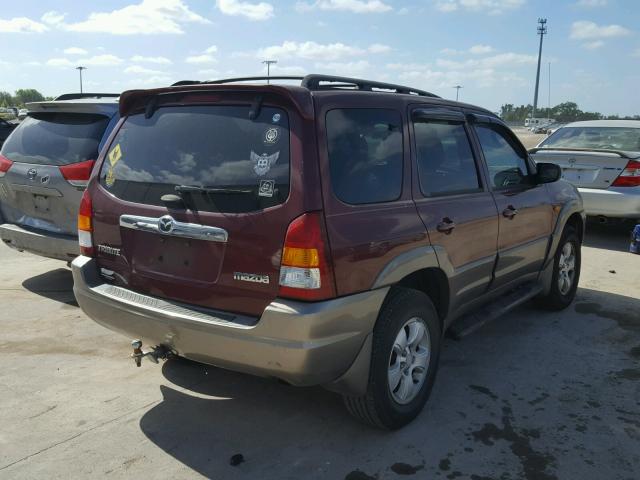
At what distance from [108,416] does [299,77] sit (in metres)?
2.18

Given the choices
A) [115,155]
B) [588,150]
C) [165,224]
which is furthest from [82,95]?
[588,150]

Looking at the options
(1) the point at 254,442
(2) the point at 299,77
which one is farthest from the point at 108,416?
(2) the point at 299,77

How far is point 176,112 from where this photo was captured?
3.20 m

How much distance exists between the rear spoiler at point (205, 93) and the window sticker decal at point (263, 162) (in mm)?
244

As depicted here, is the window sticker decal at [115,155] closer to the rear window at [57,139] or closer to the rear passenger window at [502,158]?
the rear window at [57,139]

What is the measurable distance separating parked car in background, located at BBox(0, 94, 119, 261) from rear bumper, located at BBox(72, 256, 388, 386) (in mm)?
2275

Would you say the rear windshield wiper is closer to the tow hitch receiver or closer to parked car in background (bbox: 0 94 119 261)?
the tow hitch receiver

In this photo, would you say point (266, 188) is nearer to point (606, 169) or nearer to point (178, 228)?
point (178, 228)

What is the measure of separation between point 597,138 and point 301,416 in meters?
A: 7.67

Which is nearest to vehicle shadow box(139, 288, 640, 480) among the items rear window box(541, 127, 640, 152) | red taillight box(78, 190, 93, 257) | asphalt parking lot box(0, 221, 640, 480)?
asphalt parking lot box(0, 221, 640, 480)

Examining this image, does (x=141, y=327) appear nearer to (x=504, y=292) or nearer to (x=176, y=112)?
(x=176, y=112)

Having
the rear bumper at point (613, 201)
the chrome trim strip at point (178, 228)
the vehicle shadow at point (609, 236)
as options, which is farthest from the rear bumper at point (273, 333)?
the vehicle shadow at point (609, 236)

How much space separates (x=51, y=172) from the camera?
201 inches

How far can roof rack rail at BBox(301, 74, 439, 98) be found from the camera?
3.13 m
